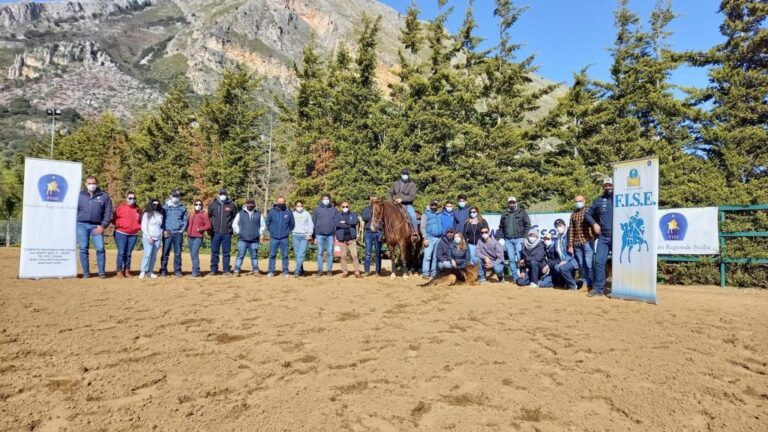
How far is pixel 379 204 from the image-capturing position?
1055cm

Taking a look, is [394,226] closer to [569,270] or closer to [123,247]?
[569,270]

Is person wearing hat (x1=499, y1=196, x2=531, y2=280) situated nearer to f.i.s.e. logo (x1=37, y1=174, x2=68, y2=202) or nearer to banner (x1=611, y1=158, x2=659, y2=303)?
banner (x1=611, y1=158, x2=659, y2=303)

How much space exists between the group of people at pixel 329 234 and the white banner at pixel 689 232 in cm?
227

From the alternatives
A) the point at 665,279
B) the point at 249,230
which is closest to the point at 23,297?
the point at 249,230

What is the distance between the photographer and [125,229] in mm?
9516

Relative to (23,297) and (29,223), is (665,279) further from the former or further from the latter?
(29,223)

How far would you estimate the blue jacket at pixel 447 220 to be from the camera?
430 inches

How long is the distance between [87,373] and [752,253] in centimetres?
1215

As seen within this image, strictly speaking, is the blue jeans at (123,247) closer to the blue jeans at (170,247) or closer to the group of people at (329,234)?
the group of people at (329,234)

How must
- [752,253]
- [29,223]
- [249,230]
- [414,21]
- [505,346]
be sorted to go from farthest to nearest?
[414,21] < [249,230] < [752,253] < [29,223] < [505,346]

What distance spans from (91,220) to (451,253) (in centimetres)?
805

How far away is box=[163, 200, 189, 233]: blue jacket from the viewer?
9.76m

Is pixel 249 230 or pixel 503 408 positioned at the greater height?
pixel 249 230

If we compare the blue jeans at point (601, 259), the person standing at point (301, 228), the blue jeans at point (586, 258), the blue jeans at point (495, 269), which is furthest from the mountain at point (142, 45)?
the blue jeans at point (601, 259)
